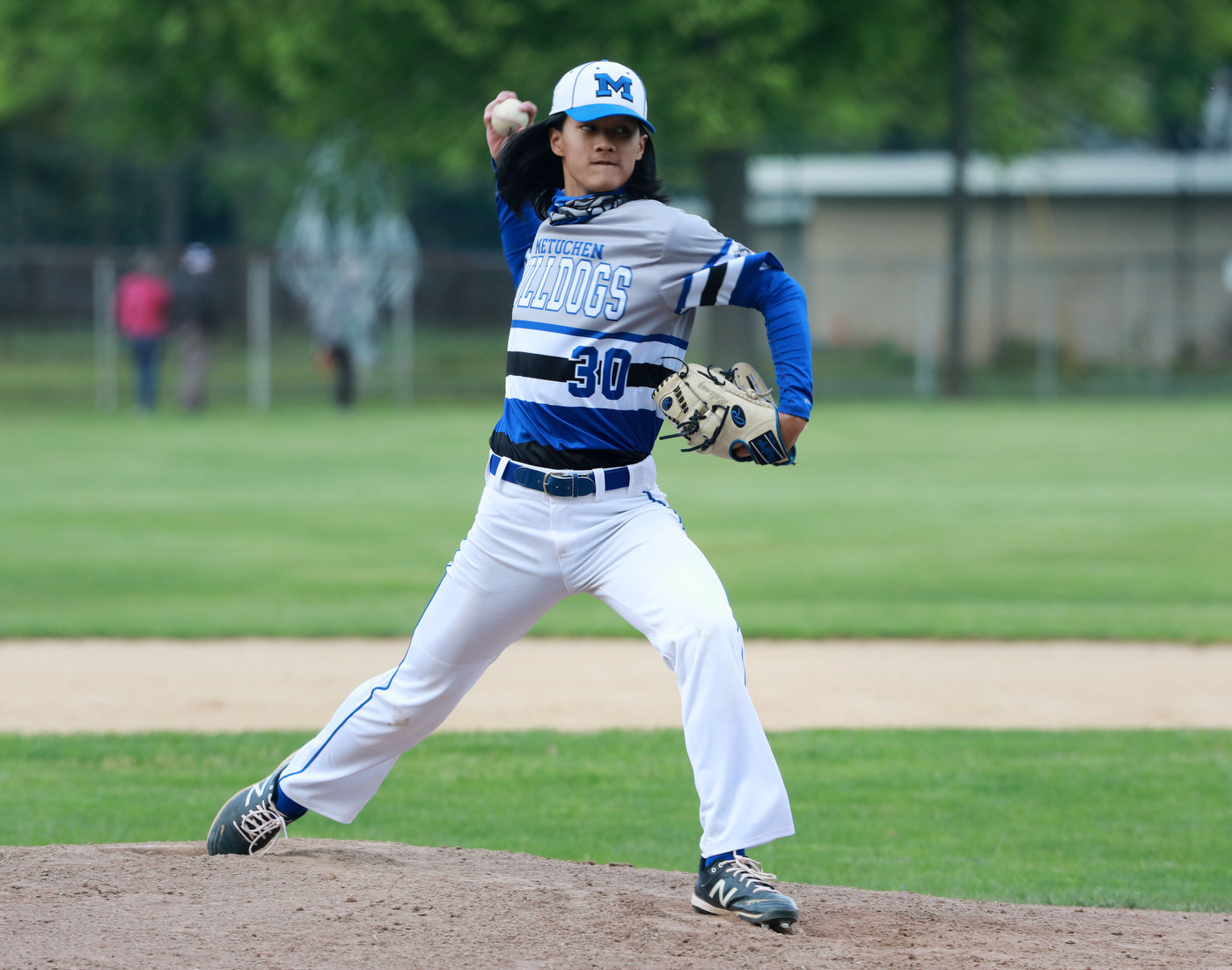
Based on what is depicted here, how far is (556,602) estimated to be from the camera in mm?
4164

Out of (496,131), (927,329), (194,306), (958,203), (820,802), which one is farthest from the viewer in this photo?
(927,329)

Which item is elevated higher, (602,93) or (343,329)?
(602,93)

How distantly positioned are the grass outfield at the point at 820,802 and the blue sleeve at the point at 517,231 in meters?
1.96

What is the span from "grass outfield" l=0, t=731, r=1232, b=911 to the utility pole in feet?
70.0

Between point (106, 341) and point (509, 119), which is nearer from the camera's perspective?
point (509, 119)

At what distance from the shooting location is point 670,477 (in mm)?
17219

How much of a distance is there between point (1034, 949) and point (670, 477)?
13.5 meters

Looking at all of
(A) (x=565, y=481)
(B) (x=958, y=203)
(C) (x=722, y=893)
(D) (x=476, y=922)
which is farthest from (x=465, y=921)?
(B) (x=958, y=203)

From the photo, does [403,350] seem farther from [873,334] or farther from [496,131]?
[496,131]

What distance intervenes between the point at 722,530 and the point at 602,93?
372 inches

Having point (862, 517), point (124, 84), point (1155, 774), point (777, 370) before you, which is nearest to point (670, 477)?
point (862, 517)

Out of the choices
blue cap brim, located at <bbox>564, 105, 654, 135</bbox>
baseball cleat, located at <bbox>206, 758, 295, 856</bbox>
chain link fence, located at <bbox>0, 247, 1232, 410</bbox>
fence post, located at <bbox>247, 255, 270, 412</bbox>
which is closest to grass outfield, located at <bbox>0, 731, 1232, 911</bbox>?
baseball cleat, located at <bbox>206, 758, 295, 856</bbox>

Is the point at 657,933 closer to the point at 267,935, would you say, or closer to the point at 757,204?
the point at 267,935

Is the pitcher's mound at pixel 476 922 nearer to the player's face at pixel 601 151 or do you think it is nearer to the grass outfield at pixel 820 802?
the grass outfield at pixel 820 802
